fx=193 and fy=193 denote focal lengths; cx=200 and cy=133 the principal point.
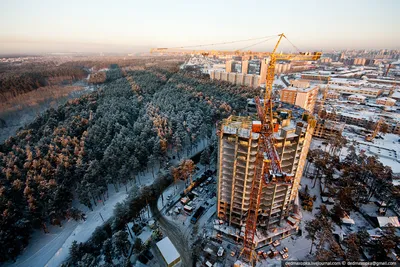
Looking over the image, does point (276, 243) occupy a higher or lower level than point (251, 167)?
lower

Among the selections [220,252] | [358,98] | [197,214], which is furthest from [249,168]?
[358,98]

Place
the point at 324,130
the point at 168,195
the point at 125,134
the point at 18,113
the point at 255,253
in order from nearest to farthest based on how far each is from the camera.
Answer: the point at 255,253, the point at 168,195, the point at 125,134, the point at 324,130, the point at 18,113

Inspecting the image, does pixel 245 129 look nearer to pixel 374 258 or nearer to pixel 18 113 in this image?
pixel 374 258

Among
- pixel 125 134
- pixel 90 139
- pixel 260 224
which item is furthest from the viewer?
pixel 125 134

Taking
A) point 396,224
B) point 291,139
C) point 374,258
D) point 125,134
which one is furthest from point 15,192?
point 396,224

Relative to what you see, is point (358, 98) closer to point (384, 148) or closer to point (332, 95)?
point (332, 95)

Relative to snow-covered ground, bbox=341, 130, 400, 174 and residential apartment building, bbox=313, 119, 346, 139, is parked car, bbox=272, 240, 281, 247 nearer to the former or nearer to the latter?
snow-covered ground, bbox=341, 130, 400, 174
